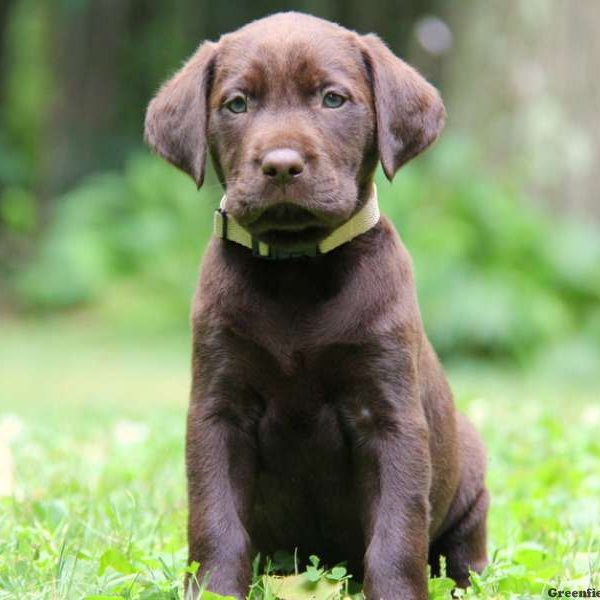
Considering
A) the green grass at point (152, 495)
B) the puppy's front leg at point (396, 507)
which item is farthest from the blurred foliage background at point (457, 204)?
the puppy's front leg at point (396, 507)

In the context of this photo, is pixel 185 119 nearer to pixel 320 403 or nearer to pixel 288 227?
pixel 288 227

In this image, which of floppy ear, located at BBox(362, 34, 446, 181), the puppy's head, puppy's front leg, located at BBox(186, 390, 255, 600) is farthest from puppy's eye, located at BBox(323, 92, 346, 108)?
puppy's front leg, located at BBox(186, 390, 255, 600)

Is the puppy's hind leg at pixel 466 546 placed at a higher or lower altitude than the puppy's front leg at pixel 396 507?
lower

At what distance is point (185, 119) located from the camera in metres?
3.33

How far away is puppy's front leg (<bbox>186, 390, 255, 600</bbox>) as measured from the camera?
304 cm

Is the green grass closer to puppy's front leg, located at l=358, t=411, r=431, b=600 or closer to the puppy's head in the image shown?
puppy's front leg, located at l=358, t=411, r=431, b=600

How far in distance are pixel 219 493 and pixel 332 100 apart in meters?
1.00

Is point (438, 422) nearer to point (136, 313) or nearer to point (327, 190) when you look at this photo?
point (327, 190)

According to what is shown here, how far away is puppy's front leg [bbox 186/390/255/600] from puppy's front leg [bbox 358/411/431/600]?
0.97 feet

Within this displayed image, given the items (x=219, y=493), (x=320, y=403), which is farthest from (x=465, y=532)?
(x=219, y=493)

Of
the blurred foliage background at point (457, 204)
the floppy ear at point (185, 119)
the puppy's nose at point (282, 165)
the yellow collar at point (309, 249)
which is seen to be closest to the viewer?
the puppy's nose at point (282, 165)

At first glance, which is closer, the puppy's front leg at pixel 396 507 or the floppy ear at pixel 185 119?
the puppy's front leg at pixel 396 507

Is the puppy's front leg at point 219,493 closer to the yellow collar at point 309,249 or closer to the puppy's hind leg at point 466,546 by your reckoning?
the yellow collar at point 309,249

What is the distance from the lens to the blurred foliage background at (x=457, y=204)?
10.5m
